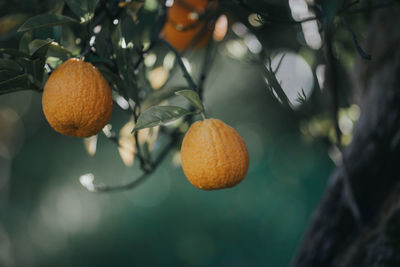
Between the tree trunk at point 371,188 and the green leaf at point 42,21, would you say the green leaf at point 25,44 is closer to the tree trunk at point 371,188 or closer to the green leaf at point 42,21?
the green leaf at point 42,21

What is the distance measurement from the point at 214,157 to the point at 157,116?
3.7 inches

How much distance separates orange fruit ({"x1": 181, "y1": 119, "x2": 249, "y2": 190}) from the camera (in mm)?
493

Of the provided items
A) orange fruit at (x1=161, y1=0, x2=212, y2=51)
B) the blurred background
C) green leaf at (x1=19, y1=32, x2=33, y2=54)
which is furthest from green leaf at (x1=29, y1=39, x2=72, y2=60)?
the blurred background

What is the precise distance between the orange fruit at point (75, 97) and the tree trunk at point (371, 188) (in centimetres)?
51

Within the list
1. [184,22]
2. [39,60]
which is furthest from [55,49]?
[184,22]

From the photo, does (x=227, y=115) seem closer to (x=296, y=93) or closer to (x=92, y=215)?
(x=92, y=215)

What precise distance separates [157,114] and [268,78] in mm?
164

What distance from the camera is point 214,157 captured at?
494 millimetres

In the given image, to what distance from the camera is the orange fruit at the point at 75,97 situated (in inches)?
18.7

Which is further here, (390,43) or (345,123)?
(345,123)

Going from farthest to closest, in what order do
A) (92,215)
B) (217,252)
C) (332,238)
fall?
(92,215) < (217,252) < (332,238)

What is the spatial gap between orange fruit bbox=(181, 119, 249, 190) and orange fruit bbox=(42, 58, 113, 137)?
13 cm

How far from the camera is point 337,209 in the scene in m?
0.83

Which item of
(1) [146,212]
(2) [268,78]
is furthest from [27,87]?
(1) [146,212]
